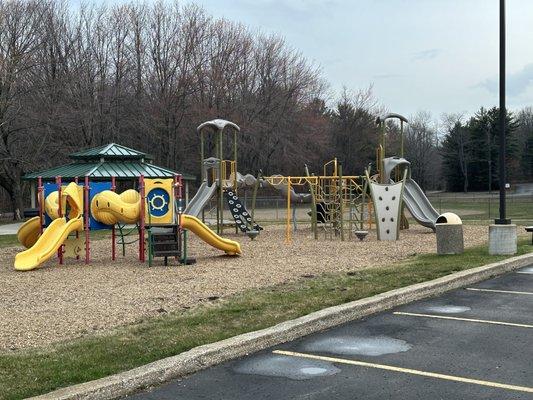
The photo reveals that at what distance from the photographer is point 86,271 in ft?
42.1

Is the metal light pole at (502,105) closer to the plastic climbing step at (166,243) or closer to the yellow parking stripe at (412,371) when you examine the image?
the plastic climbing step at (166,243)

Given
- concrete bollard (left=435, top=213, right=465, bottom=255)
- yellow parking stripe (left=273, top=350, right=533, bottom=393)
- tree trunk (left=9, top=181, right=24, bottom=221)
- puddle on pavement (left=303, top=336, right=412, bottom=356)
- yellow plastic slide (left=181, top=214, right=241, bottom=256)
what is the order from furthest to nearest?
tree trunk (left=9, top=181, right=24, bottom=221) → yellow plastic slide (left=181, top=214, right=241, bottom=256) → concrete bollard (left=435, top=213, right=465, bottom=255) → puddle on pavement (left=303, top=336, right=412, bottom=356) → yellow parking stripe (left=273, top=350, right=533, bottom=393)

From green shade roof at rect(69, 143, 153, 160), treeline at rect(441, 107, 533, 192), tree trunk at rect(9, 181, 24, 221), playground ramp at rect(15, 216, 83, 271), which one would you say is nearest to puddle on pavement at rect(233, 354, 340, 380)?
playground ramp at rect(15, 216, 83, 271)

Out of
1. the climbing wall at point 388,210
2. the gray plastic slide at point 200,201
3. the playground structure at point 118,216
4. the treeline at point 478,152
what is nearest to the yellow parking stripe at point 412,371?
the playground structure at point 118,216

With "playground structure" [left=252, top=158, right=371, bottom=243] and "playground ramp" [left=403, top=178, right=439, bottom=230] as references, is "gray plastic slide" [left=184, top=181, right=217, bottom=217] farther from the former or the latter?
"playground ramp" [left=403, top=178, right=439, bottom=230]

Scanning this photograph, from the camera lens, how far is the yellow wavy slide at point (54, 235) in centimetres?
1312

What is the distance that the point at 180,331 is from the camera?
6.68 metres

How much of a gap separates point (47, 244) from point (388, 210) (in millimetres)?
10157

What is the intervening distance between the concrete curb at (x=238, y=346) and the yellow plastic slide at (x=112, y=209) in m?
7.00

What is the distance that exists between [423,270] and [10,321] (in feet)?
22.4

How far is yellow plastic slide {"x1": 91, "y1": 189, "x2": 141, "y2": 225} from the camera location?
545 inches

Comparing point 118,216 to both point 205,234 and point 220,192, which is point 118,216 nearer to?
point 205,234

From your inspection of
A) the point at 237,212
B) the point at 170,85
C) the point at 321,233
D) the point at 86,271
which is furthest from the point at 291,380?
the point at 170,85

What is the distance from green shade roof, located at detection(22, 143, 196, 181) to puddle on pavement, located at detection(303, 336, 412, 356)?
13.9m
